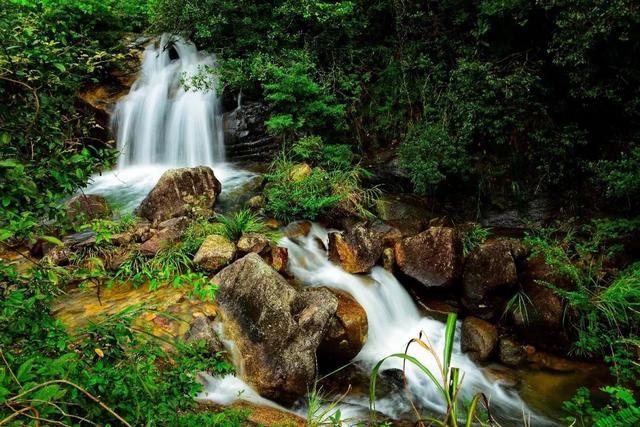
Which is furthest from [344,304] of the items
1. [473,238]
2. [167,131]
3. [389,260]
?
[167,131]

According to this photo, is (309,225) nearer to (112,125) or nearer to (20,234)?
(20,234)

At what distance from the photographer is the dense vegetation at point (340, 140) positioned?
1648 mm

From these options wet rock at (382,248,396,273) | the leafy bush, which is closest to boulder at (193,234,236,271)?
wet rock at (382,248,396,273)

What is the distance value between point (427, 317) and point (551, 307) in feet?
5.59

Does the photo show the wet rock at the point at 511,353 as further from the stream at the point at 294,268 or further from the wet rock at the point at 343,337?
the wet rock at the point at 343,337

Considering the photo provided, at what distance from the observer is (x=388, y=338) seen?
547 centimetres

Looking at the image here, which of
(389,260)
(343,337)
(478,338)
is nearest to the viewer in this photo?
(343,337)

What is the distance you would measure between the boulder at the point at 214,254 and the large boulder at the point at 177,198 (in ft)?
4.02

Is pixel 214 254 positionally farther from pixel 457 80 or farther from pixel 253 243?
pixel 457 80

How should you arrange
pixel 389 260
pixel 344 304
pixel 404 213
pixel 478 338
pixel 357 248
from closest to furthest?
pixel 344 304
pixel 478 338
pixel 357 248
pixel 389 260
pixel 404 213

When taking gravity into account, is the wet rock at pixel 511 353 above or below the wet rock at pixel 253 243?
below

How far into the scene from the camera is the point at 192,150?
9.23 metres

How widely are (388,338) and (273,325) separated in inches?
82.3

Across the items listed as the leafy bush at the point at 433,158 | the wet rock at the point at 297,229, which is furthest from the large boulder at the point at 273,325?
the leafy bush at the point at 433,158
